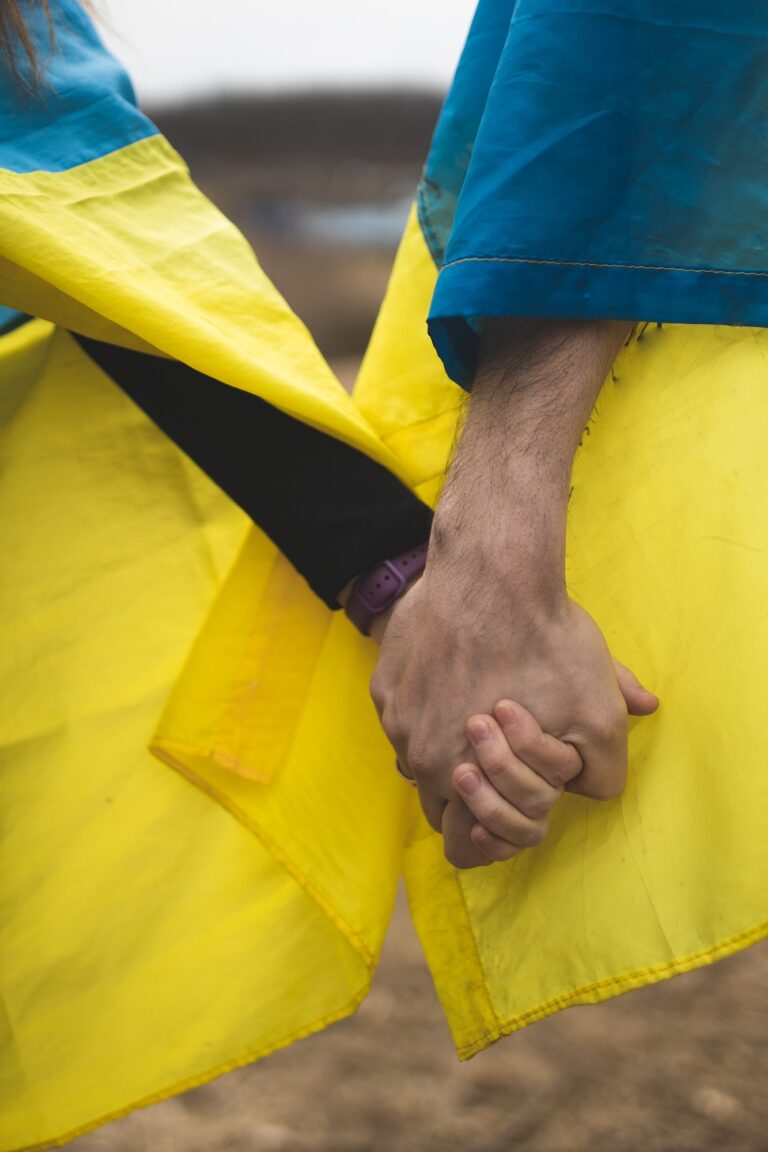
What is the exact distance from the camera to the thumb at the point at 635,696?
60cm

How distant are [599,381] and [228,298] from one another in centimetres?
27

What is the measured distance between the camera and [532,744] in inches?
22.2

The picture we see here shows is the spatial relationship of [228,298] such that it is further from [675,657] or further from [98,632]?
[675,657]

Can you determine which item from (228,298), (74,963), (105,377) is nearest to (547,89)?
(228,298)

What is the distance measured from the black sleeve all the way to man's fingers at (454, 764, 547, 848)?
16cm

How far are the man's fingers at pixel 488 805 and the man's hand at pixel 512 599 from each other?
13 mm

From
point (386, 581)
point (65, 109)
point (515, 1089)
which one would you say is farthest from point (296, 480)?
point (515, 1089)

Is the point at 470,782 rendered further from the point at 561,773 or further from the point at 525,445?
the point at 525,445

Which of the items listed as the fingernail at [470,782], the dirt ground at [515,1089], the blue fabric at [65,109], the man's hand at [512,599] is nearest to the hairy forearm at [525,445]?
the man's hand at [512,599]

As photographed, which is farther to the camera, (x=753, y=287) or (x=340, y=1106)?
(x=340, y=1106)

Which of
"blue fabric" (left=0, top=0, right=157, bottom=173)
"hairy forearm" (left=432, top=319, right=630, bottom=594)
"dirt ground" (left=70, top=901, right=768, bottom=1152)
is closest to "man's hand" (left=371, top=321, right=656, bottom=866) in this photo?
"hairy forearm" (left=432, top=319, right=630, bottom=594)

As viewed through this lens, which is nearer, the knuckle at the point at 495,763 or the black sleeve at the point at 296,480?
the knuckle at the point at 495,763

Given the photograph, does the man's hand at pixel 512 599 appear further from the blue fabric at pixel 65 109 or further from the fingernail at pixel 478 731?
the blue fabric at pixel 65 109

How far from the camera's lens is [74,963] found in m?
0.77
